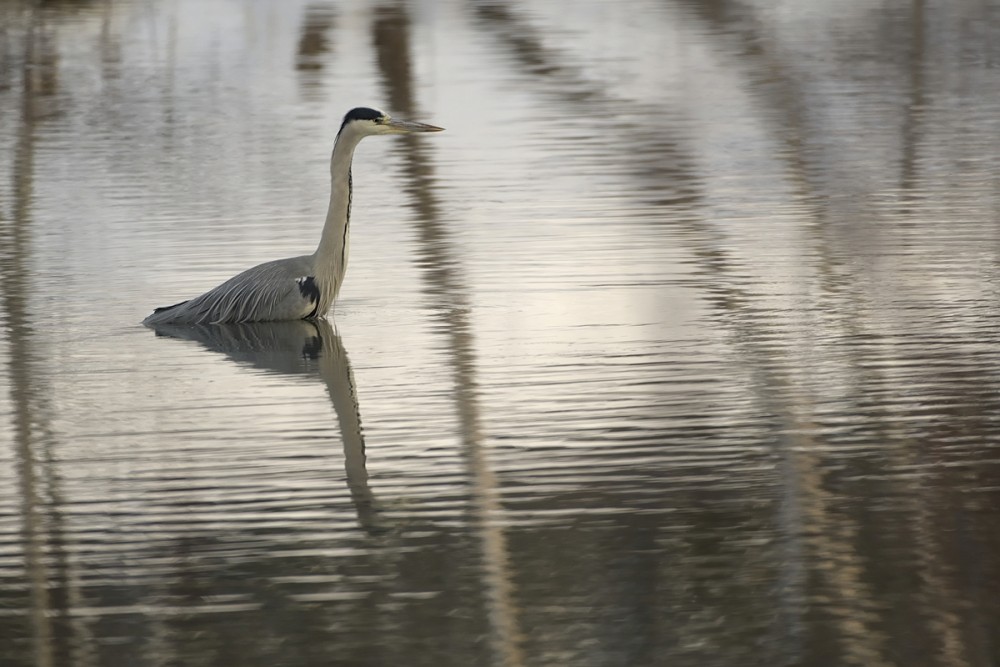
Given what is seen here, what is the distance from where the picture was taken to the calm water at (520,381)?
16.2 feet

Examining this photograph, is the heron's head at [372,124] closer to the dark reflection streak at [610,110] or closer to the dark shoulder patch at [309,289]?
the dark shoulder patch at [309,289]

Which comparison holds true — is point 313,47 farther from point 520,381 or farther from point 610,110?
point 520,381

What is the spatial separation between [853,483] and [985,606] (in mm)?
1189

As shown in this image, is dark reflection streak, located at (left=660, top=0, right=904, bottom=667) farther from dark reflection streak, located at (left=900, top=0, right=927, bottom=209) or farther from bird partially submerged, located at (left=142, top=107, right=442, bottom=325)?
bird partially submerged, located at (left=142, top=107, right=442, bottom=325)

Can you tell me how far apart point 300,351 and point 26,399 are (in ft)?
4.53

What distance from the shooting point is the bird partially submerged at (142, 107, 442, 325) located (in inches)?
361

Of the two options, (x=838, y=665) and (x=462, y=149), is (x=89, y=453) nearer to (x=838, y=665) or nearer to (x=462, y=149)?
(x=838, y=665)

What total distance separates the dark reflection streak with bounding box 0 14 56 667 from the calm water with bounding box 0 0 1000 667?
0.06 feet

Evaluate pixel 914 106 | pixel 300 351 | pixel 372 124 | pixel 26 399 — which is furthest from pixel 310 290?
pixel 914 106

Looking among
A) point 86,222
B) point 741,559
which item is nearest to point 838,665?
point 741,559

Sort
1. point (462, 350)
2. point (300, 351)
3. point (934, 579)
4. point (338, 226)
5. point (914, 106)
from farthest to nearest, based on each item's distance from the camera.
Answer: point (914, 106), point (338, 226), point (300, 351), point (462, 350), point (934, 579)

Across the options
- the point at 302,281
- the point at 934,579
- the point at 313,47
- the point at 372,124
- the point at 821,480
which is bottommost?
the point at 313,47

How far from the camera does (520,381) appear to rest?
760cm

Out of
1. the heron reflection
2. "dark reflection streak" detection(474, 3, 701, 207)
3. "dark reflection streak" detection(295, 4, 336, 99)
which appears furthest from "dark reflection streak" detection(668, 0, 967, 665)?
"dark reflection streak" detection(295, 4, 336, 99)
